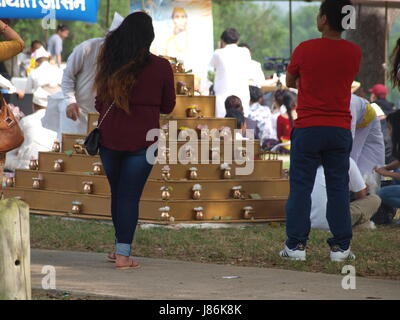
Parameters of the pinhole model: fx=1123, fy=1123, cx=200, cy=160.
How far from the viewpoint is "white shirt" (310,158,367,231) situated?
10.6m

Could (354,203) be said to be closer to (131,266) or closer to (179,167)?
(179,167)

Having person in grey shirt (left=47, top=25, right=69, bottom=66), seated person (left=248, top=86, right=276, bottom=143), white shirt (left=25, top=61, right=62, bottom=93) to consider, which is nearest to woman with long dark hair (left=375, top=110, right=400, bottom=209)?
seated person (left=248, top=86, right=276, bottom=143)

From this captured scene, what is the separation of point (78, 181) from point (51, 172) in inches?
15.1

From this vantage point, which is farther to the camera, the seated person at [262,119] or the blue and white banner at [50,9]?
the seated person at [262,119]

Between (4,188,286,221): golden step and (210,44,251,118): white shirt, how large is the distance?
14.7ft

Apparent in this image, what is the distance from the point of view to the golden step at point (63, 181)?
11156 millimetres

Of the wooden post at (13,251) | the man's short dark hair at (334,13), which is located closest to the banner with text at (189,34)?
the man's short dark hair at (334,13)

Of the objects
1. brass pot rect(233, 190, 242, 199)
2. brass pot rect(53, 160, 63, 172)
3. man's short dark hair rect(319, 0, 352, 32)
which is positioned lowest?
brass pot rect(233, 190, 242, 199)

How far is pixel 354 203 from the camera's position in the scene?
35.4ft

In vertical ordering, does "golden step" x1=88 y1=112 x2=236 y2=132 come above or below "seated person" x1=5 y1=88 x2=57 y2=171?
above

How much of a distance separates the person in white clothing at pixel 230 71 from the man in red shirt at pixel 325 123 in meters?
7.07

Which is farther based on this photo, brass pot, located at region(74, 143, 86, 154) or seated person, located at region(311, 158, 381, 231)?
brass pot, located at region(74, 143, 86, 154)

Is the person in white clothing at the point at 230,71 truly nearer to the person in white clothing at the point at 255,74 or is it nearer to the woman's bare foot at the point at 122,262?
the person in white clothing at the point at 255,74

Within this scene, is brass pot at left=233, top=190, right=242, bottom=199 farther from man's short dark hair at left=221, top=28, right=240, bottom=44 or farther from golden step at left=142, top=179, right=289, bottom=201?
man's short dark hair at left=221, top=28, right=240, bottom=44
